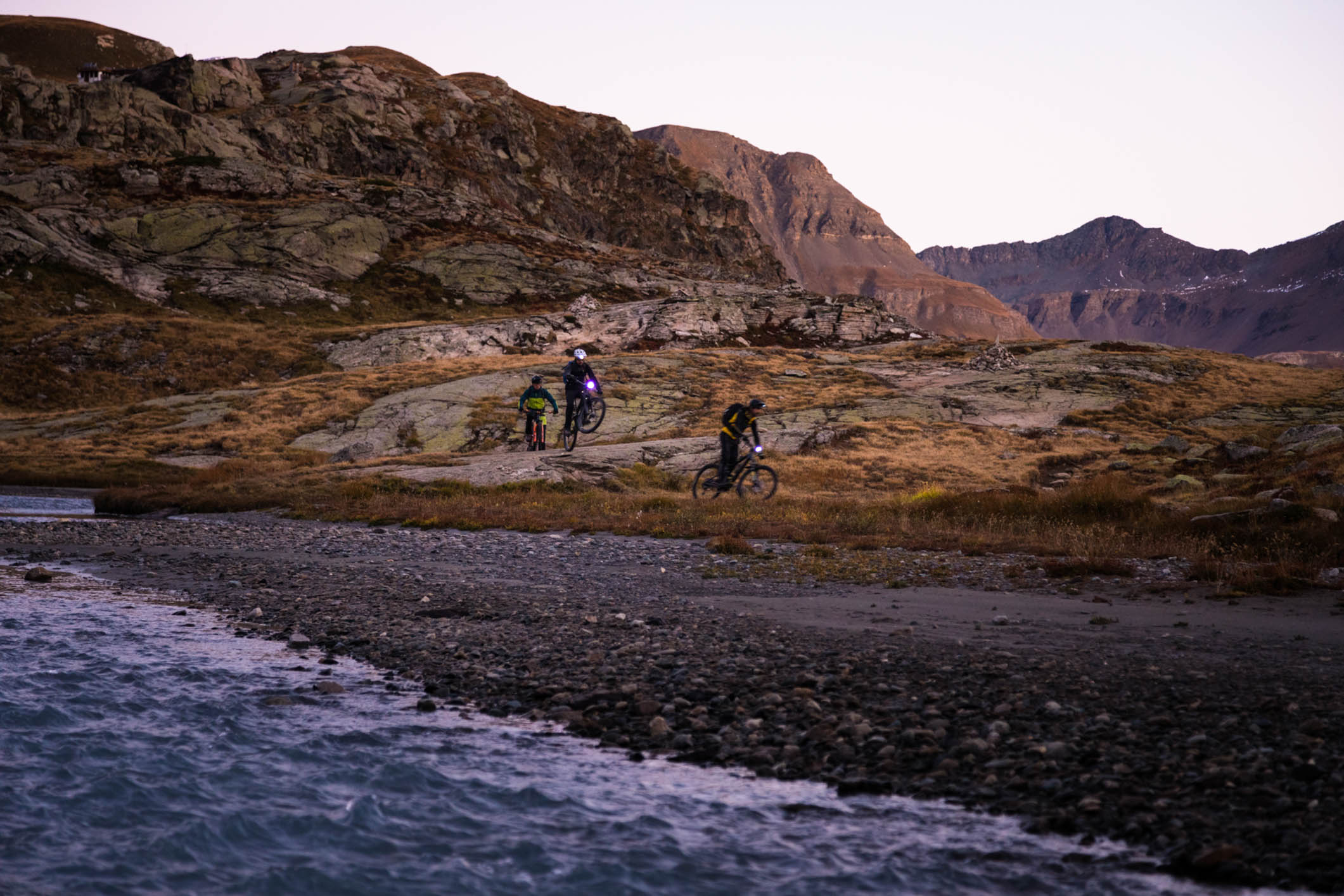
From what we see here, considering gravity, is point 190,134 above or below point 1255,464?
above

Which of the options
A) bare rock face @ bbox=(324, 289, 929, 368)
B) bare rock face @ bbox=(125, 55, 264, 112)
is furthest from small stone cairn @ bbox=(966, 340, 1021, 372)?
bare rock face @ bbox=(125, 55, 264, 112)

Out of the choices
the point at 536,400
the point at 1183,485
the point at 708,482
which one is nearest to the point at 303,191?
the point at 536,400

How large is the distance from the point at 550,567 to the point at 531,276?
332ft

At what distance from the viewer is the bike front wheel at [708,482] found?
1192 inches

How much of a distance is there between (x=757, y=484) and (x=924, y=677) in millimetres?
20735

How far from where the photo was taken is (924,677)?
9539mm

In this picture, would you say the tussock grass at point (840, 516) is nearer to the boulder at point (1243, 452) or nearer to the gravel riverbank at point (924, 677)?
the gravel riverbank at point (924, 677)

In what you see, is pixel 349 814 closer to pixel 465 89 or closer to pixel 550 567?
pixel 550 567

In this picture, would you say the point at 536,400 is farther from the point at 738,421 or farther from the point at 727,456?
the point at 738,421

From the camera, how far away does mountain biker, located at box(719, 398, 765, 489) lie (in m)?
28.3

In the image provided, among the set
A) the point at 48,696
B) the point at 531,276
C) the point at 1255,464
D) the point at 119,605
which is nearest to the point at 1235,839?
the point at 48,696

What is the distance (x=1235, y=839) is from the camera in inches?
221

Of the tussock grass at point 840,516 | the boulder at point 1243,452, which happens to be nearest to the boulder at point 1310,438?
the boulder at point 1243,452

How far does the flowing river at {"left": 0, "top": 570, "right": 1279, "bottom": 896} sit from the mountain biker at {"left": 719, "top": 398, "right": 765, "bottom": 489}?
65.1 ft
